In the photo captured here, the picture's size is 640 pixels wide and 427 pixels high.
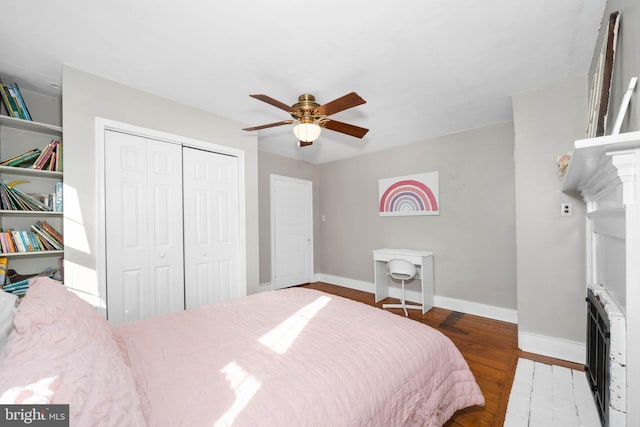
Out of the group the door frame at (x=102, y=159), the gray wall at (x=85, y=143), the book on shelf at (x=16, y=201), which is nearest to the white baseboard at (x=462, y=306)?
the door frame at (x=102, y=159)

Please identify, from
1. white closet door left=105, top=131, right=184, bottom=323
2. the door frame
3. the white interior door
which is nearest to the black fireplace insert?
white closet door left=105, top=131, right=184, bottom=323

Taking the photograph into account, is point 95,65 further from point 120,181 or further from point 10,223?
point 10,223

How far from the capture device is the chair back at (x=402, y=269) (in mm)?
3394

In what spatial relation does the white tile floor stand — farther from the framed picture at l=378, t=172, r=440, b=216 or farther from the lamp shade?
the lamp shade

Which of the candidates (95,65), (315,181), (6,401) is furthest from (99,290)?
(315,181)

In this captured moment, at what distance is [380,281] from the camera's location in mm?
4055

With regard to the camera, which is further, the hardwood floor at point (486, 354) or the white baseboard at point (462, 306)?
the white baseboard at point (462, 306)

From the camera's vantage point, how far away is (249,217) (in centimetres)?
329

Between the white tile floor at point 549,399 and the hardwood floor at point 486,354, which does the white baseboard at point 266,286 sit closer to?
the hardwood floor at point 486,354

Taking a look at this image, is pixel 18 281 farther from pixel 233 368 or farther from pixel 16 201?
pixel 233 368

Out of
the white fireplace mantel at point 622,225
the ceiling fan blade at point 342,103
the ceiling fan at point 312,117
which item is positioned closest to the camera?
the white fireplace mantel at point 622,225

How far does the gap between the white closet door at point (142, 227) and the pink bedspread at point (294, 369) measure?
98 cm

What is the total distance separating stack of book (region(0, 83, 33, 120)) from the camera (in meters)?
2.06

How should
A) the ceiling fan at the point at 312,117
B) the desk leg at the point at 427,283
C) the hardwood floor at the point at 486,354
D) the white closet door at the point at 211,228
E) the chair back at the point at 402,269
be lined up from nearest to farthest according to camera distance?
the hardwood floor at the point at 486,354 → the ceiling fan at the point at 312,117 → the white closet door at the point at 211,228 → the chair back at the point at 402,269 → the desk leg at the point at 427,283
